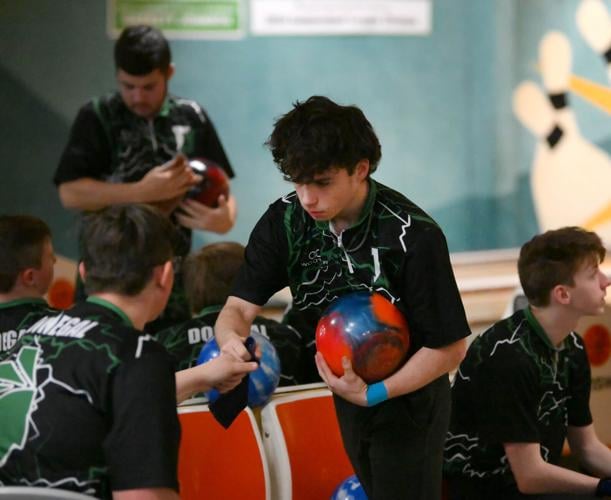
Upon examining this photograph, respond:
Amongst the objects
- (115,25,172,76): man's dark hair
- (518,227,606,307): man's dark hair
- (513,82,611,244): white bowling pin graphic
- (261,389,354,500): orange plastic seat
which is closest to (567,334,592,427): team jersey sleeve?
(518,227,606,307): man's dark hair

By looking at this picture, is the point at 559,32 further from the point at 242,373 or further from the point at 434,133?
the point at 242,373

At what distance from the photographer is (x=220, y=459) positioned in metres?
3.05

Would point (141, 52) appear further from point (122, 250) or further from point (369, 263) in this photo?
point (122, 250)

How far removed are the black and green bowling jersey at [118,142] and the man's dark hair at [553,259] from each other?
1.40m

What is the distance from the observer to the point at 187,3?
4.94 metres

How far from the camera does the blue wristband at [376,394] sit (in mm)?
2379

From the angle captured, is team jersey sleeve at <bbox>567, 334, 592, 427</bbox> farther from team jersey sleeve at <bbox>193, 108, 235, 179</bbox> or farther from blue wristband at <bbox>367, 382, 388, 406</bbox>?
team jersey sleeve at <bbox>193, 108, 235, 179</bbox>

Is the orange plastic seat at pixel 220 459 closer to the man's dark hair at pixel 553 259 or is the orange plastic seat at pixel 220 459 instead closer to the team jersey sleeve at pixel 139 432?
the man's dark hair at pixel 553 259

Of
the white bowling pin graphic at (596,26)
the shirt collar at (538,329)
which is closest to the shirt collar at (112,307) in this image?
the shirt collar at (538,329)

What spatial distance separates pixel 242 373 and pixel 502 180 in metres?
3.66

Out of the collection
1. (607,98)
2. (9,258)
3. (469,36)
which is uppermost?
(469,36)

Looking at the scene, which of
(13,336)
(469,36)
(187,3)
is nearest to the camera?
(13,336)

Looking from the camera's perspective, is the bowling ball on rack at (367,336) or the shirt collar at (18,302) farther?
the shirt collar at (18,302)

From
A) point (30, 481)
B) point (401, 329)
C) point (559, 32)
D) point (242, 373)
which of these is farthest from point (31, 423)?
point (559, 32)
